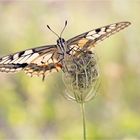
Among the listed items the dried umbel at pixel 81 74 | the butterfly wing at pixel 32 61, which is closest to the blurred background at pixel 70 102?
the butterfly wing at pixel 32 61

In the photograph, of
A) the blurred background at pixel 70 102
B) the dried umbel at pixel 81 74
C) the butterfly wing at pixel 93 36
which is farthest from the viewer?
the blurred background at pixel 70 102

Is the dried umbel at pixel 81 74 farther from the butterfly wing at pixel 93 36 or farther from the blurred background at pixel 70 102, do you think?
the blurred background at pixel 70 102

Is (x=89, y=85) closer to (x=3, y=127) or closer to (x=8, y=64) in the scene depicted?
(x=8, y=64)

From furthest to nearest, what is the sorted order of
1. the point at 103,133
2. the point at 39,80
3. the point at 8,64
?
the point at 39,80
the point at 103,133
the point at 8,64

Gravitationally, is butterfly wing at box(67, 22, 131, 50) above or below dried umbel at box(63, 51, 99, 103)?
above

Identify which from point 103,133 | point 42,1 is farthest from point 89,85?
point 42,1

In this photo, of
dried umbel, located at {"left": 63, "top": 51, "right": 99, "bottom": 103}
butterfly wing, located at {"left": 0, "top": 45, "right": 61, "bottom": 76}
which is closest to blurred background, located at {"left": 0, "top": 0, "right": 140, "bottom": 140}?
butterfly wing, located at {"left": 0, "top": 45, "right": 61, "bottom": 76}

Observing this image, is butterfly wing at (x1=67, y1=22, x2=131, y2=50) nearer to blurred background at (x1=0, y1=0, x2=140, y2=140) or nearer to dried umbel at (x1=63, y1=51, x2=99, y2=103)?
dried umbel at (x1=63, y1=51, x2=99, y2=103)
